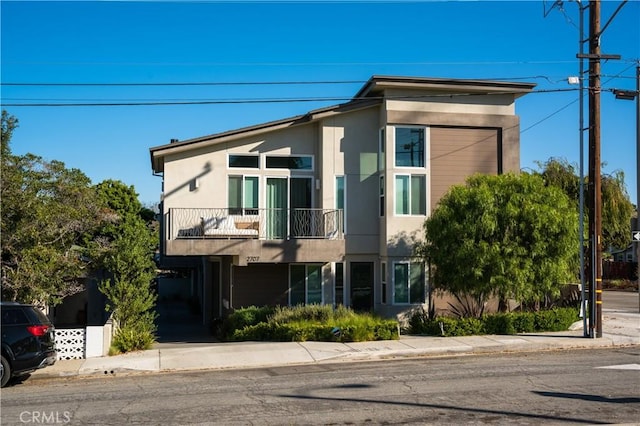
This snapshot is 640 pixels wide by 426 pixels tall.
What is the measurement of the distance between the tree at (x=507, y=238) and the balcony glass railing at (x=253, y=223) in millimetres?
3748

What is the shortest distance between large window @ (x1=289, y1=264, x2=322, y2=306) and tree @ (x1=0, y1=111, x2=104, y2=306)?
260 inches

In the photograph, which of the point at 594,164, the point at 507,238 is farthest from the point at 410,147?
the point at 594,164

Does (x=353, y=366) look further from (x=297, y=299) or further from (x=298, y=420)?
(x=297, y=299)

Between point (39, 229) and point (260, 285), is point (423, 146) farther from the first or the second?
point (39, 229)

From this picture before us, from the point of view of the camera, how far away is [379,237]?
848 inches

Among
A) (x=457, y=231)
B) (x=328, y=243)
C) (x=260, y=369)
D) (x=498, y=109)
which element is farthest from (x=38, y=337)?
(x=498, y=109)

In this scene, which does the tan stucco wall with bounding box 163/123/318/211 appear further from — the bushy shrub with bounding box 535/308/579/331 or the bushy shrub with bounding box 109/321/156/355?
the bushy shrub with bounding box 535/308/579/331

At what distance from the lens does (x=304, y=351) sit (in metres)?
15.8

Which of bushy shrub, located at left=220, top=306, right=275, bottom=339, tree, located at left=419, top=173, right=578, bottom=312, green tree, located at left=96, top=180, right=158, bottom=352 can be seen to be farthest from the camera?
bushy shrub, located at left=220, top=306, right=275, bottom=339

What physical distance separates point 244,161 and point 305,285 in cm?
465

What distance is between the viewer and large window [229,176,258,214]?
21172 millimetres

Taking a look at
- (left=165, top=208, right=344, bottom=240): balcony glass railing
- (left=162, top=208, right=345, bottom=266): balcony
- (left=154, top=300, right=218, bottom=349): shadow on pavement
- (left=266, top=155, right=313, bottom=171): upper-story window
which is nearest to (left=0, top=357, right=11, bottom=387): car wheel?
(left=154, top=300, right=218, bottom=349): shadow on pavement

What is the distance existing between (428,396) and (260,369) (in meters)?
4.56

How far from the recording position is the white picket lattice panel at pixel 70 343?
14922 millimetres
